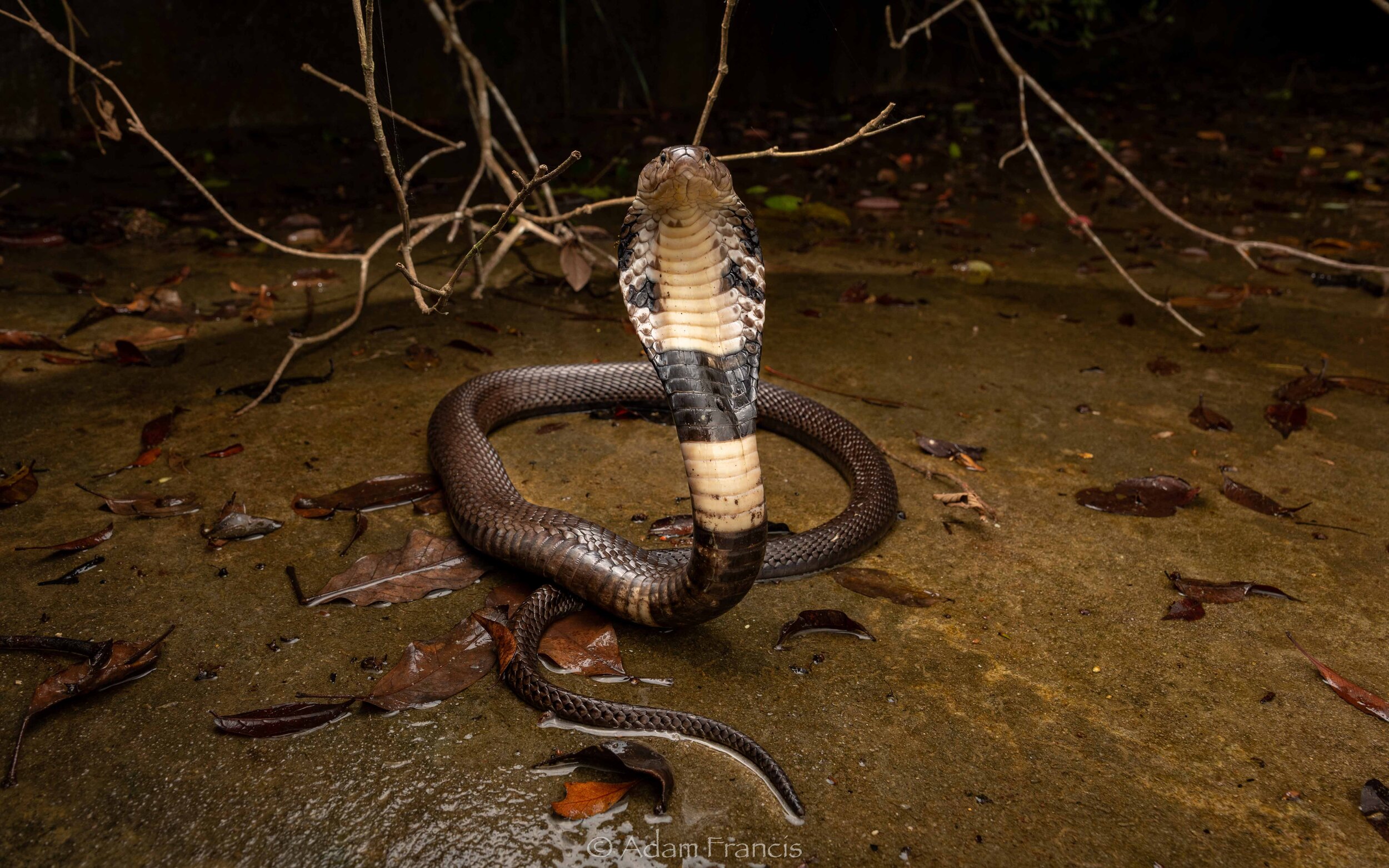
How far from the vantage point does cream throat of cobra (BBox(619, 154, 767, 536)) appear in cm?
189

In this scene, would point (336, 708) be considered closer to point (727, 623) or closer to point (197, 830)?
point (197, 830)

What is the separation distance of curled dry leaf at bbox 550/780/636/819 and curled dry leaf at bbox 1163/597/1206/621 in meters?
1.42

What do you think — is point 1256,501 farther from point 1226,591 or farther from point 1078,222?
point 1078,222

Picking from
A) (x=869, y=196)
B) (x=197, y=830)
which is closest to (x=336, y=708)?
(x=197, y=830)

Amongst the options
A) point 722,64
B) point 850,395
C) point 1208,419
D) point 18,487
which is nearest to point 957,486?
point 850,395

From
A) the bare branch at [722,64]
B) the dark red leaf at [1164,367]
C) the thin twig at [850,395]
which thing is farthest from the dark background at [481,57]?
the dark red leaf at [1164,367]

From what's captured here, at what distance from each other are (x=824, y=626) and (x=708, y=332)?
778 millimetres

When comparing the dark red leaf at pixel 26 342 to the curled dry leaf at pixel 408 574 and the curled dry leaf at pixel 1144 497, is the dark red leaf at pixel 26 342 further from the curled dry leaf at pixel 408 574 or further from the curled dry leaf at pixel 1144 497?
the curled dry leaf at pixel 1144 497

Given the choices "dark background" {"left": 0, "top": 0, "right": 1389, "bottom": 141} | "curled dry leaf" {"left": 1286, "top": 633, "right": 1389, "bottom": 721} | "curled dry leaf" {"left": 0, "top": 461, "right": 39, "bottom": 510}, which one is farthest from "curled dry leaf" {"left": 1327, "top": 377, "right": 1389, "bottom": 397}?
"curled dry leaf" {"left": 0, "top": 461, "right": 39, "bottom": 510}

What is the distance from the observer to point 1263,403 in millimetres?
3498

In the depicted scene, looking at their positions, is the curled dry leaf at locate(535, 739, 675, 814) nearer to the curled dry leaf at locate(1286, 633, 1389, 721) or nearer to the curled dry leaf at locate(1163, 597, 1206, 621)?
the curled dry leaf at locate(1163, 597, 1206, 621)

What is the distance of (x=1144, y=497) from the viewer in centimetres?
286

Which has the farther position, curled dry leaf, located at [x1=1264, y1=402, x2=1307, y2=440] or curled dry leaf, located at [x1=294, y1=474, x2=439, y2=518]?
curled dry leaf, located at [x1=1264, y1=402, x2=1307, y2=440]

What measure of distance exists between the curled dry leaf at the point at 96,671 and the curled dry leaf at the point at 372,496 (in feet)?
1.96
